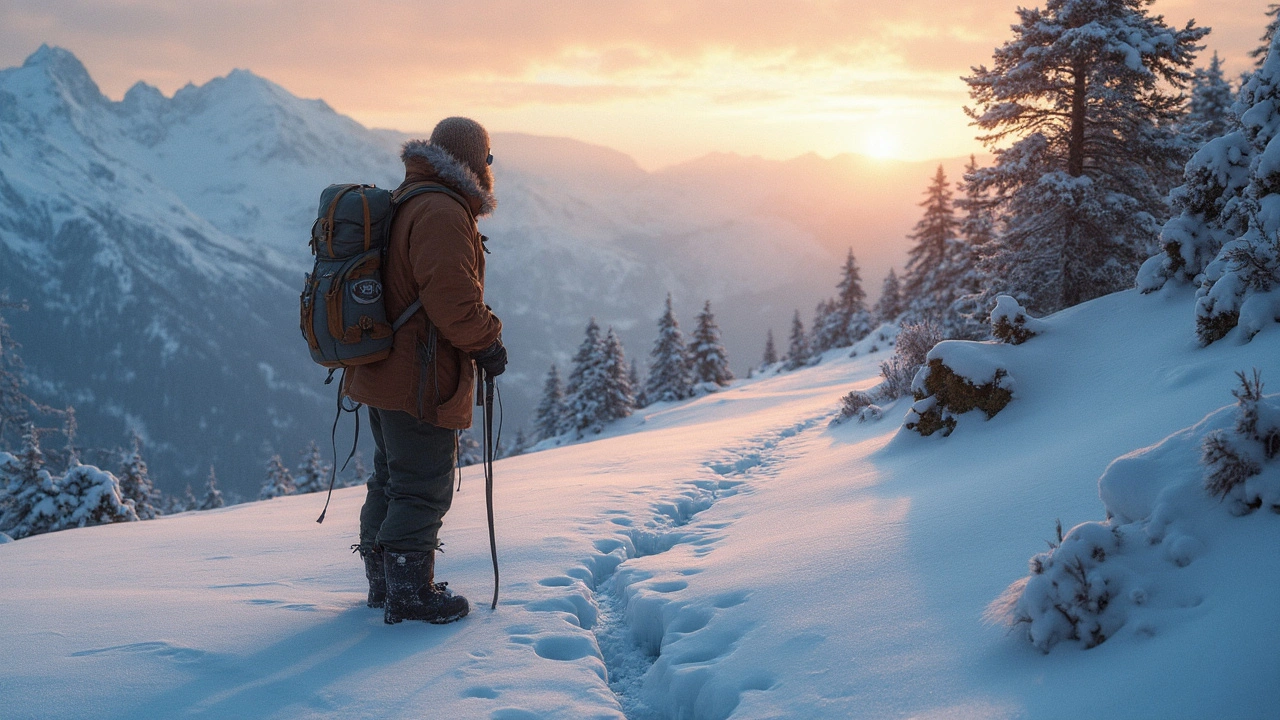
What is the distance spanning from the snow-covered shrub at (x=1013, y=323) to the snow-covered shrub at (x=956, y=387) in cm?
43

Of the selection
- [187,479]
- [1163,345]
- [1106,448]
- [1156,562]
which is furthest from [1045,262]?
[187,479]

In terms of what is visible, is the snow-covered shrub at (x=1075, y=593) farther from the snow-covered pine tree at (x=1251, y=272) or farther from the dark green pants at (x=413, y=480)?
the snow-covered pine tree at (x=1251, y=272)

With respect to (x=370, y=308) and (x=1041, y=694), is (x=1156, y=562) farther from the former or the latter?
(x=370, y=308)

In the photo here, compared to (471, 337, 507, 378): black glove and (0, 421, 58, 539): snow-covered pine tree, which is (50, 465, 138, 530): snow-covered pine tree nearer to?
(0, 421, 58, 539): snow-covered pine tree

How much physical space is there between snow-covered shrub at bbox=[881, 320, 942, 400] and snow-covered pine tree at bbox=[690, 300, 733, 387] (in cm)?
3238

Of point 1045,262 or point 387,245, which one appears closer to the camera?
point 387,245

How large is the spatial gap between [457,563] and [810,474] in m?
3.62

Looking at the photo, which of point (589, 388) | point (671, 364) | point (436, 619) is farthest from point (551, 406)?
point (436, 619)

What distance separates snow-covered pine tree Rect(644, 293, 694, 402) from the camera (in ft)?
134

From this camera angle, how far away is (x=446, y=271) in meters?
3.35

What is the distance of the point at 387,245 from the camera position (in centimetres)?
356

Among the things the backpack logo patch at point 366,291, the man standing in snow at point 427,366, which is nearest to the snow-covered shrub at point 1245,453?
the man standing in snow at point 427,366

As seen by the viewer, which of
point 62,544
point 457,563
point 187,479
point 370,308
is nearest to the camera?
point 370,308

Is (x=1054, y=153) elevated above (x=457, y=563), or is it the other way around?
(x=1054, y=153)
